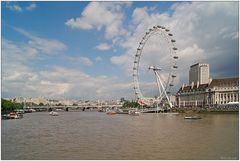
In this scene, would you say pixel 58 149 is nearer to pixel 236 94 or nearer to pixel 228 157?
pixel 228 157

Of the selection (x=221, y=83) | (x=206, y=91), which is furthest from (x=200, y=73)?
(x=221, y=83)

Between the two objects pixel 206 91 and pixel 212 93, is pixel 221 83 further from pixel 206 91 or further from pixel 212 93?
pixel 206 91

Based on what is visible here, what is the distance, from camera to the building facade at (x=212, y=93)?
62031 mm

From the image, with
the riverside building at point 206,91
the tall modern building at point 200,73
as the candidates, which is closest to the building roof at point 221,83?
the riverside building at point 206,91

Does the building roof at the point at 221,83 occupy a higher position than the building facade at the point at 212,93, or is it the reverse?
the building roof at the point at 221,83

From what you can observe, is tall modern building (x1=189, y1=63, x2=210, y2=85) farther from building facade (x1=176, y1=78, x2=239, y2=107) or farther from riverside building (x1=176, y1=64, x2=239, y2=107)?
building facade (x1=176, y1=78, x2=239, y2=107)

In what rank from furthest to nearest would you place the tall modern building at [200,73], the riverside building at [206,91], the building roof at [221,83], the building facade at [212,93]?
1. the tall modern building at [200,73]
2. the building roof at [221,83]
3. the riverside building at [206,91]
4. the building facade at [212,93]

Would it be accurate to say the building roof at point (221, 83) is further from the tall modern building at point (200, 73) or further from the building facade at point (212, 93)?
the tall modern building at point (200, 73)

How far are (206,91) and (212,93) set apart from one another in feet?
8.39

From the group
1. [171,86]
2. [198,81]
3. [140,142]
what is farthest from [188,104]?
[140,142]

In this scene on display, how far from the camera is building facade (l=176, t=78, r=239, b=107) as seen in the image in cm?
6203

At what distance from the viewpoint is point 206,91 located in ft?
223

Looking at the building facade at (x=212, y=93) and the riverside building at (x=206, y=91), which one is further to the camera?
the riverside building at (x=206, y=91)

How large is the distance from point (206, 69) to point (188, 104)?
8916 millimetres
